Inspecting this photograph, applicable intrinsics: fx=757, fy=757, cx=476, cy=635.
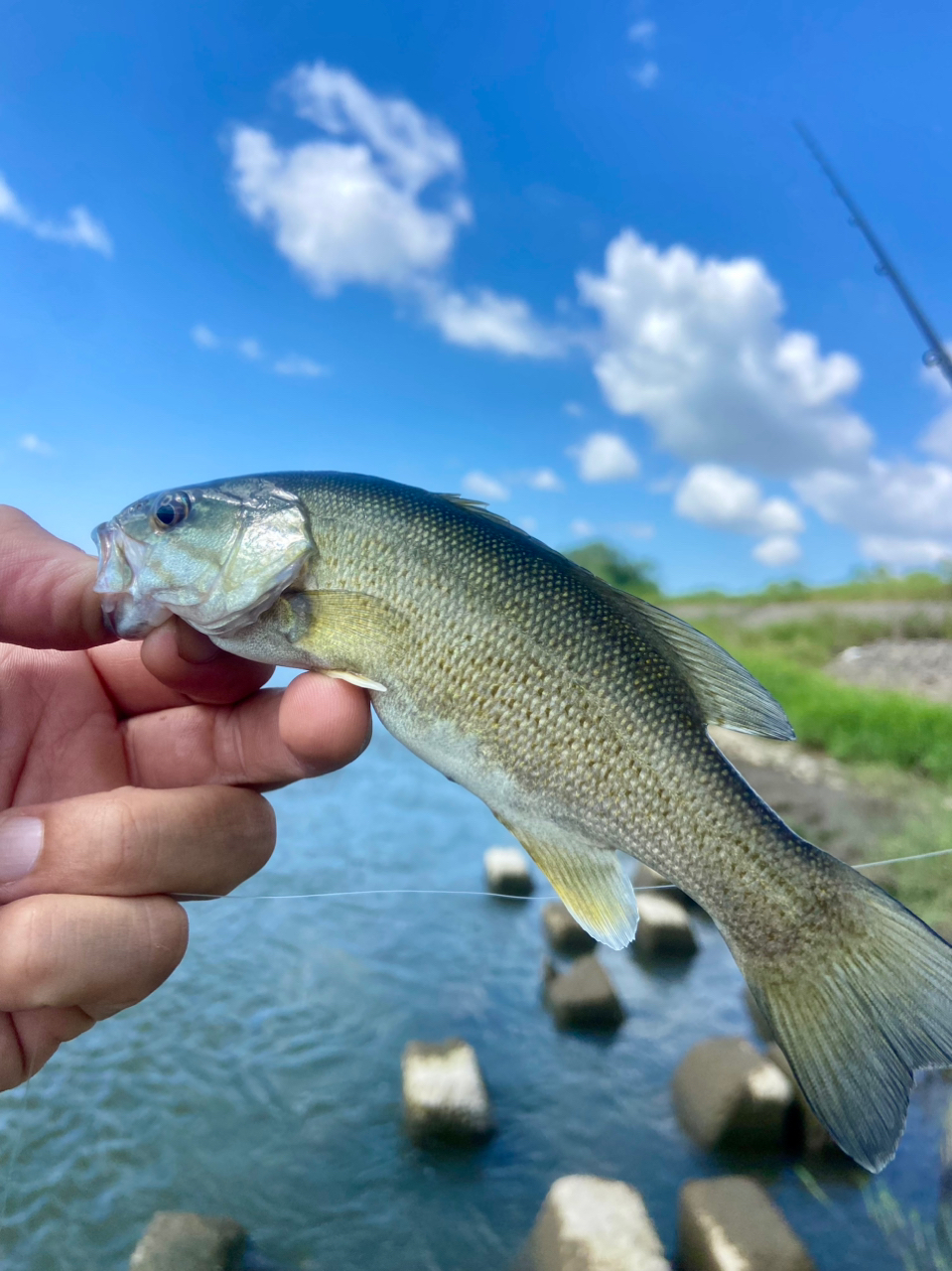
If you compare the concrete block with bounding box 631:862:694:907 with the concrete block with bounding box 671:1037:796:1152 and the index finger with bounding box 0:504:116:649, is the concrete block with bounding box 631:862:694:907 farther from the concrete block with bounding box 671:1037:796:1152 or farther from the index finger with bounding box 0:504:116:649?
the index finger with bounding box 0:504:116:649

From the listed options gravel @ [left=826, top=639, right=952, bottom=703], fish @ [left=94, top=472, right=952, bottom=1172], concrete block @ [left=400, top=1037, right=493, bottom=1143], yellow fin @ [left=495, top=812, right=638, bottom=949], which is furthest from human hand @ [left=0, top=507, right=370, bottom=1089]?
gravel @ [left=826, top=639, right=952, bottom=703]

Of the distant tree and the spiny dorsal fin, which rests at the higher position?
the distant tree

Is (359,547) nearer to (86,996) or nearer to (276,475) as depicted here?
(276,475)

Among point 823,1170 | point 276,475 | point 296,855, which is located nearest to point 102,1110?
point 296,855

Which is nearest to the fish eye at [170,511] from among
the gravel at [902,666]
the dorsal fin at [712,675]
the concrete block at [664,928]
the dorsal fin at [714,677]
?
the dorsal fin at [712,675]

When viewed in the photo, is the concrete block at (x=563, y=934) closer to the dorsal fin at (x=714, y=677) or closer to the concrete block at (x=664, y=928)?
the concrete block at (x=664, y=928)

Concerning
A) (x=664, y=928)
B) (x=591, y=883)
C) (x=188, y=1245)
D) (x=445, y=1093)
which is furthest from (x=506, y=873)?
(x=591, y=883)
